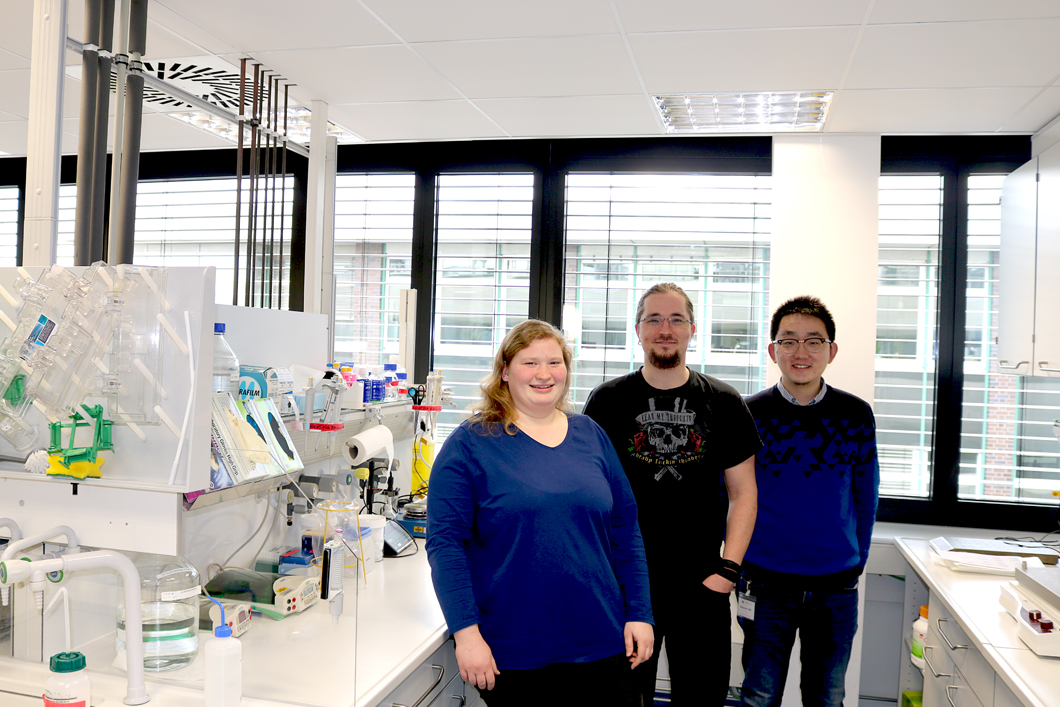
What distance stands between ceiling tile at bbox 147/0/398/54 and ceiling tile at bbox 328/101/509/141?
61 cm

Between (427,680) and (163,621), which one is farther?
(427,680)

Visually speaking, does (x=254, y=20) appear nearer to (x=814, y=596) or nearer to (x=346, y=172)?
(x=346, y=172)

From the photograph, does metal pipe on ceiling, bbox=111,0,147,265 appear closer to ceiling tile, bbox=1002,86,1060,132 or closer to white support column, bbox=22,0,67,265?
white support column, bbox=22,0,67,265

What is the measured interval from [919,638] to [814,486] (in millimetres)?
1152

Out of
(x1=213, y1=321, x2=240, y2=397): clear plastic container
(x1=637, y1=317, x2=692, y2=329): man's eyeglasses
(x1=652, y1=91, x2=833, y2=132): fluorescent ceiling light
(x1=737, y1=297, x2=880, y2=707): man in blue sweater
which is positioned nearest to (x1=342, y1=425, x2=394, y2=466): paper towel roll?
(x1=213, y1=321, x2=240, y2=397): clear plastic container

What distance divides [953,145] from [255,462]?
328cm

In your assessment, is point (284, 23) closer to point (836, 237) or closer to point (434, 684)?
point (434, 684)

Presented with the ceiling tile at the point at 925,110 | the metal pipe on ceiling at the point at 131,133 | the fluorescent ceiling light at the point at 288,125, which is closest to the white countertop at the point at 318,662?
the metal pipe on ceiling at the point at 131,133

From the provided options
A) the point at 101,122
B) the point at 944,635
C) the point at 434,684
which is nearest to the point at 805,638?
the point at 944,635

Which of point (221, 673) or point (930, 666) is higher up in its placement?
point (221, 673)

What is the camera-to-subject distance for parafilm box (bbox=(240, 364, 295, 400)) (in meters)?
1.72

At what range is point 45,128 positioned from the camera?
5.80ft

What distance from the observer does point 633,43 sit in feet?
7.80

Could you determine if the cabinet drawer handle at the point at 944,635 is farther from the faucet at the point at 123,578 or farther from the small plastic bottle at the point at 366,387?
the faucet at the point at 123,578
